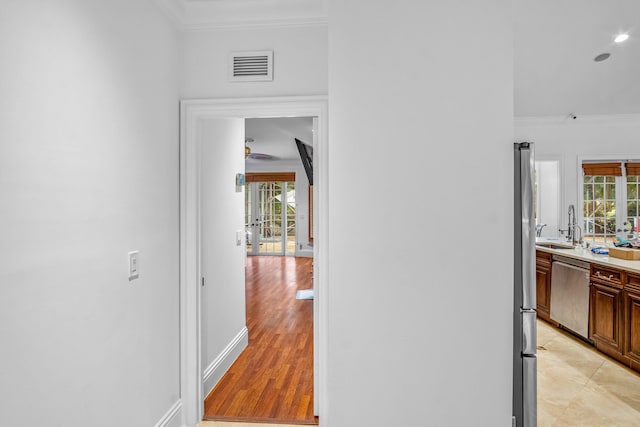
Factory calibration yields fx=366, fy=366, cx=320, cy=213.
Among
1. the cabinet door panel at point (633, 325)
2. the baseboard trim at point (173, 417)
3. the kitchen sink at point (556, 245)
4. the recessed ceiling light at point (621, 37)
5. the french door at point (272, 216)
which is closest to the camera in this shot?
the baseboard trim at point (173, 417)

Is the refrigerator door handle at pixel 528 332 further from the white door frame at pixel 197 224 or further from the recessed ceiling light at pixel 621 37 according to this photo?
the recessed ceiling light at pixel 621 37

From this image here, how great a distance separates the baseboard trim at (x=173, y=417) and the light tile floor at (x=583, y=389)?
90.9 inches

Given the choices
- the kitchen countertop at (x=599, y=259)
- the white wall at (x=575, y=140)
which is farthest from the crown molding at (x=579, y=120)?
the kitchen countertop at (x=599, y=259)

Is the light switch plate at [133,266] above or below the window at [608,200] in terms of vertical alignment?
below

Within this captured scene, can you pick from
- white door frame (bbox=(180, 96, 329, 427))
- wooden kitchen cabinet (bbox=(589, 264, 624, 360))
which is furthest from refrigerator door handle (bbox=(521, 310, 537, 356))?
wooden kitchen cabinet (bbox=(589, 264, 624, 360))

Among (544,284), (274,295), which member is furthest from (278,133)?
(544,284)

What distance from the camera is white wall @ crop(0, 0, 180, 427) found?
1171 mm

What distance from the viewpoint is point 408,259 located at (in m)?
1.66

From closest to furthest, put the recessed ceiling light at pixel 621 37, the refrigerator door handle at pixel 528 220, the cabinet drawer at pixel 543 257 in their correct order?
the refrigerator door handle at pixel 528 220 < the recessed ceiling light at pixel 621 37 < the cabinet drawer at pixel 543 257

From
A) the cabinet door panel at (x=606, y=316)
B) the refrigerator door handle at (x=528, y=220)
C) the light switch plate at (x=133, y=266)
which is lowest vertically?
the cabinet door panel at (x=606, y=316)

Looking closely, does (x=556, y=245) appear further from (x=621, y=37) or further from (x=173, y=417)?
(x=173, y=417)

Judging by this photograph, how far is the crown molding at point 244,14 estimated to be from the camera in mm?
2158

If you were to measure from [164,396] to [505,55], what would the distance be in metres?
2.51

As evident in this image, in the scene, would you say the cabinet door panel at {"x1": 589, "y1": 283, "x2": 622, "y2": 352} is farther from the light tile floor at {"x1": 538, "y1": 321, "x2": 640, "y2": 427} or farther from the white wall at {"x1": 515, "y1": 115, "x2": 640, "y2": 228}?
the white wall at {"x1": 515, "y1": 115, "x2": 640, "y2": 228}
